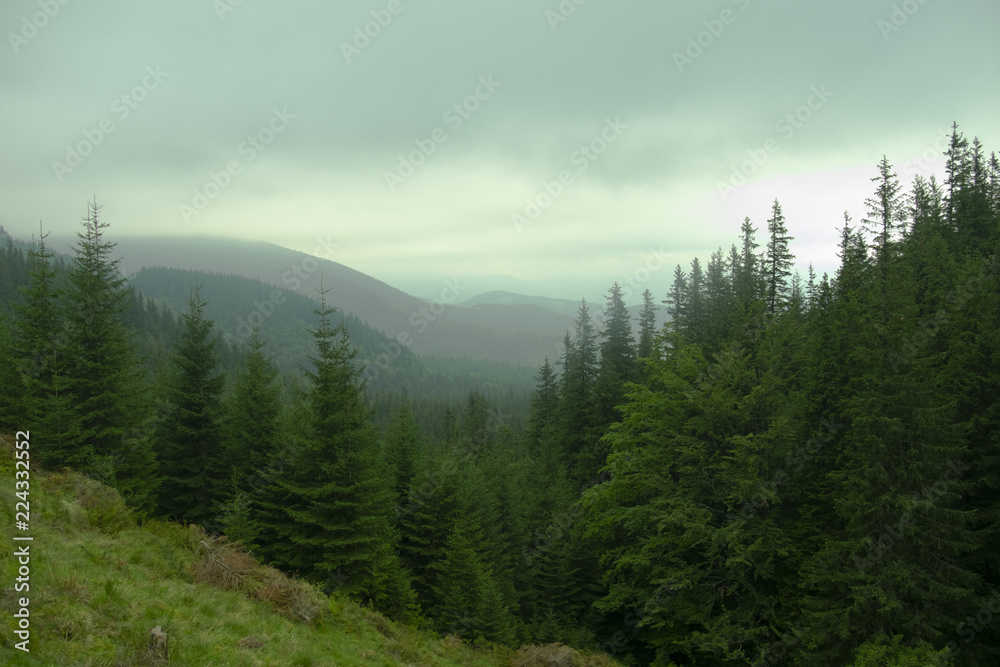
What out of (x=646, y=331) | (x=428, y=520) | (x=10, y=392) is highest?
(x=646, y=331)

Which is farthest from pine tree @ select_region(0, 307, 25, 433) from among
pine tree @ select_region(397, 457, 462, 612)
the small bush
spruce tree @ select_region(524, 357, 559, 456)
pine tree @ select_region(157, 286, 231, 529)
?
spruce tree @ select_region(524, 357, 559, 456)

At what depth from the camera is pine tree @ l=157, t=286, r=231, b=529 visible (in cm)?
2378

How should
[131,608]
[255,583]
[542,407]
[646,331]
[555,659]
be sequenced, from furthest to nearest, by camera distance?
[542,407], [646,331], [555,659], [255,583], [131,608]

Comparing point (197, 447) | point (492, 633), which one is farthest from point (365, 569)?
point (197, 447)

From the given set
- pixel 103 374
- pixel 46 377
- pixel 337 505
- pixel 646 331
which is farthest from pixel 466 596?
pixel 646 331

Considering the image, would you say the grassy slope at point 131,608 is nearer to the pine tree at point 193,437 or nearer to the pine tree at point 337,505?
the pine tree at point 337,505

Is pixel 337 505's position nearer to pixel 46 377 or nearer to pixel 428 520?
pixel 428 520

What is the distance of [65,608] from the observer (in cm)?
713

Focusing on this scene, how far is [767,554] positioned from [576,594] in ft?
44.7

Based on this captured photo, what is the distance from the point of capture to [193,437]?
24562 mm

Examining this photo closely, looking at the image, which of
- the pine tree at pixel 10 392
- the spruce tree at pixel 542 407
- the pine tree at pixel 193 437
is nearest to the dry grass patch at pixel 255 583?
the pine tree at pixel 193 437

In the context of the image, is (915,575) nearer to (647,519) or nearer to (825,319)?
(647,519)

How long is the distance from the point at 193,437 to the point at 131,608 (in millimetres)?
18781

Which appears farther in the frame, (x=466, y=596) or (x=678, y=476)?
(x=678, y=476)
